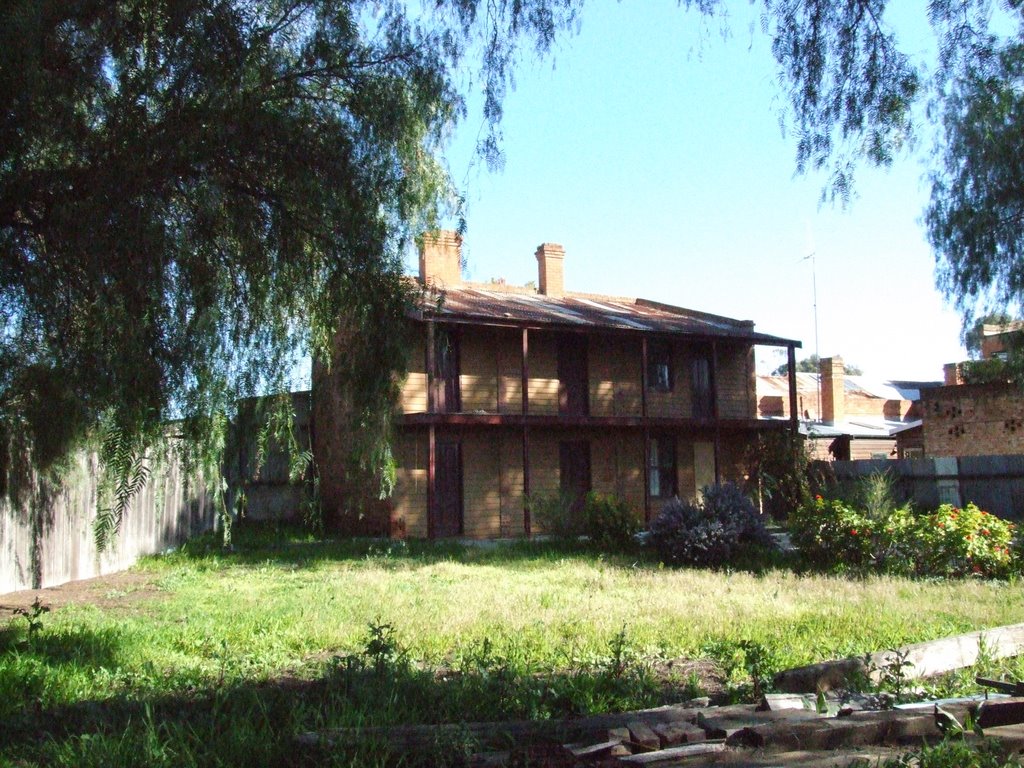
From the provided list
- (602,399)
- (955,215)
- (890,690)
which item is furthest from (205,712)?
(602,399)

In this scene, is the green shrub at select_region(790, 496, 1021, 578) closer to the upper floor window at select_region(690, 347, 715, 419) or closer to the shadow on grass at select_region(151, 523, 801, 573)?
the shadow on grass at select_region(151, 523, 801, 573)

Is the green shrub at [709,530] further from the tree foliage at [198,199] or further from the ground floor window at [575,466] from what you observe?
the tree foliage at [198,199]

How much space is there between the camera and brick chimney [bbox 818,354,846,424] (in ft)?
126

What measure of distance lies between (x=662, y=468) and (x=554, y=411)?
4020 millimetres

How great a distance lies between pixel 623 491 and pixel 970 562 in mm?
13428

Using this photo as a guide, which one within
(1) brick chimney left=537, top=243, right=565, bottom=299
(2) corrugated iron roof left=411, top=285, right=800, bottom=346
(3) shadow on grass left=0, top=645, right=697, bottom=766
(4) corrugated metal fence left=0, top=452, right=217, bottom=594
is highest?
(1) brick chimney left=537, top=243, right=565, bottom=299

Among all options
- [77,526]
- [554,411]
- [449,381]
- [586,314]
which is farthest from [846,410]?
[77,526]

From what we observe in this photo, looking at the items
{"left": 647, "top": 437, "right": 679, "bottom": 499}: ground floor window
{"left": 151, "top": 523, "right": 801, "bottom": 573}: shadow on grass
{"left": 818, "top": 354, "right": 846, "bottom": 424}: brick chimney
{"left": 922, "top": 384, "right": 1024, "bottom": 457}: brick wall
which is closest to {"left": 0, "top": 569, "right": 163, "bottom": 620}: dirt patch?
{"left": 151, "top": 523, "right": 801, "bottom": 573}: shadow on grass

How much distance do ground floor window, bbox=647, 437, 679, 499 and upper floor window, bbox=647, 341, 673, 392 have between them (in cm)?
150

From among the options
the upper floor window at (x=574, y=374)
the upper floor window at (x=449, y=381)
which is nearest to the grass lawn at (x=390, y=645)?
the upper floor window at (x=449, y=381)

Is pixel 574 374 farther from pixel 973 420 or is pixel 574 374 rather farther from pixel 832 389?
pixel 832 389

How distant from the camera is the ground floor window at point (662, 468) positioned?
2680 centimetres

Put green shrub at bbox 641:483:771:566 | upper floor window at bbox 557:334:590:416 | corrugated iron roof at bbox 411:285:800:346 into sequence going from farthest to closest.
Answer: upper floor window at bbox 557:334:590:416, corrugated iron roof at bbox 411:285:800:346, green shrub at bbox 641:483:771:566

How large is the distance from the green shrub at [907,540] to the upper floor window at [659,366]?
12.1 metres
